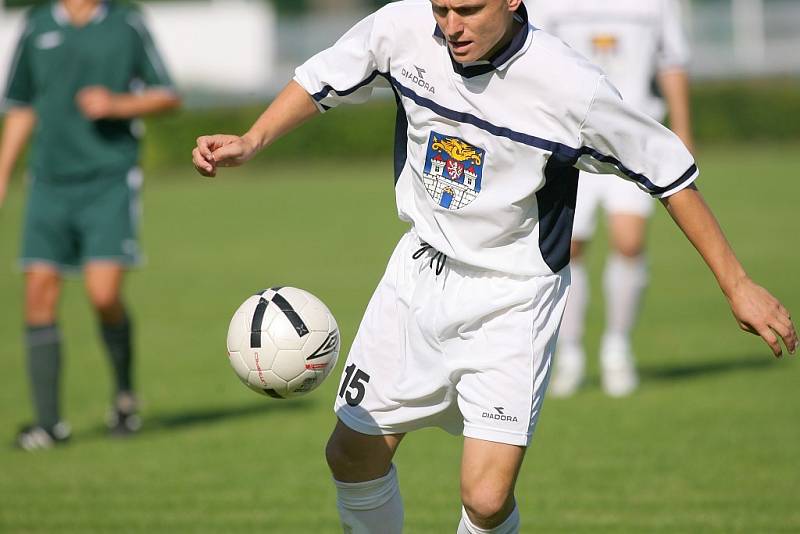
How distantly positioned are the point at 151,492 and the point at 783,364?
516 cm

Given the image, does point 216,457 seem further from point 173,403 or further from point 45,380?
point 173,403

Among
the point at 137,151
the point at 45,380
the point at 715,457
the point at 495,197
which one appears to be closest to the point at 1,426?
the point at 45,380

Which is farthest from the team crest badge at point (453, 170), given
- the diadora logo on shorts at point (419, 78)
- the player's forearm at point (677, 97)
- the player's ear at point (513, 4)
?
the player's forearm at point (677, 97)

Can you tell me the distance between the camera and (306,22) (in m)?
40.4

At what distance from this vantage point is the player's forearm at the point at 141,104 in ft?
25.1

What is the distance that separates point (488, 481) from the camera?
4152 mm

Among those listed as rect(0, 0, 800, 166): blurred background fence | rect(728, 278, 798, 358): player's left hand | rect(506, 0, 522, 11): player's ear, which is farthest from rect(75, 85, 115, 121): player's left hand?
rect(0, 0, 800, 166): blurred background fence

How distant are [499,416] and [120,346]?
164 inches

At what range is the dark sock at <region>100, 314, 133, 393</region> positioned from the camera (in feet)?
25.7

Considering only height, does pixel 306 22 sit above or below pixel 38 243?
below

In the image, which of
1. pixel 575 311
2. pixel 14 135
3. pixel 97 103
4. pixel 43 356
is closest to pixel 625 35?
pixel 575 311

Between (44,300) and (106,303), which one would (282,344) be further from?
(44,300)

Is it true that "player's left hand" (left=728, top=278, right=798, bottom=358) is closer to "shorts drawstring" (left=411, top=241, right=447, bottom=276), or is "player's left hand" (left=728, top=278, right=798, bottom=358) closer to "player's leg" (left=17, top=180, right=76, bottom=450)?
"shorts drawstring" (left=411, top=241, right=447, bottom=276)

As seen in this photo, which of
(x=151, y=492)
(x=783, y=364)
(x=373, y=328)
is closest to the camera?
(x=373, y=328)
